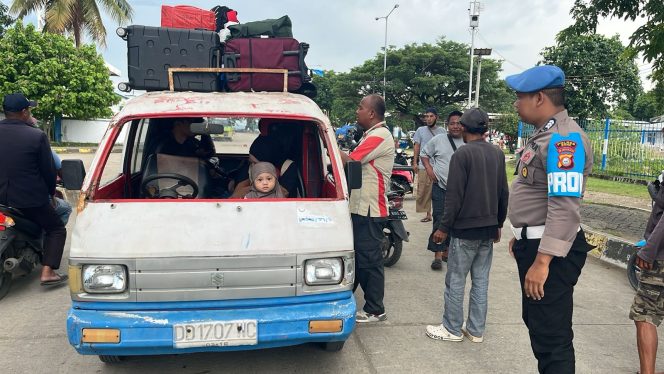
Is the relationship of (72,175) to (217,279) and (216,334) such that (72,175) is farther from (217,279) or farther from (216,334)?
(216,334)

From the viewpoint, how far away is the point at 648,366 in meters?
3.00

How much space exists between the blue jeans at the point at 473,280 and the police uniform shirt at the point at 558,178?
4.03 feet

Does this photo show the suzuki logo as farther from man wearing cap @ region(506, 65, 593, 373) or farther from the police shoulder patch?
the police shoulder patch

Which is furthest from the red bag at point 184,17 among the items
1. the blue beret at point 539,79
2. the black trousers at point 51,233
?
the blue beret at point 539,79

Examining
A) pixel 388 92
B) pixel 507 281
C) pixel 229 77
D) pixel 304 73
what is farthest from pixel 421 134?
pixel 388 92

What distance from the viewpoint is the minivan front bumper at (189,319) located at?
264 cm

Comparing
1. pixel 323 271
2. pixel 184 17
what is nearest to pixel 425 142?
pixel 184 17

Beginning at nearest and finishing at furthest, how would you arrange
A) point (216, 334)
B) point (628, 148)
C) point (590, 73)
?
point (216, 334) < point (628, 148) < point (590, 73)

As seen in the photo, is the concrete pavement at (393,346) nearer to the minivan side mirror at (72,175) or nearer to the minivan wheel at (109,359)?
the minivan wheel at (109,359)

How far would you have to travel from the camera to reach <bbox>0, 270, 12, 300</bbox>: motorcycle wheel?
14.6ft

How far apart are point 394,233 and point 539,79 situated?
3.22 m

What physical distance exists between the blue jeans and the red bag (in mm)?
3002

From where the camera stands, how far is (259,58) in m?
4.07

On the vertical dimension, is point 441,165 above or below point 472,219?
above
